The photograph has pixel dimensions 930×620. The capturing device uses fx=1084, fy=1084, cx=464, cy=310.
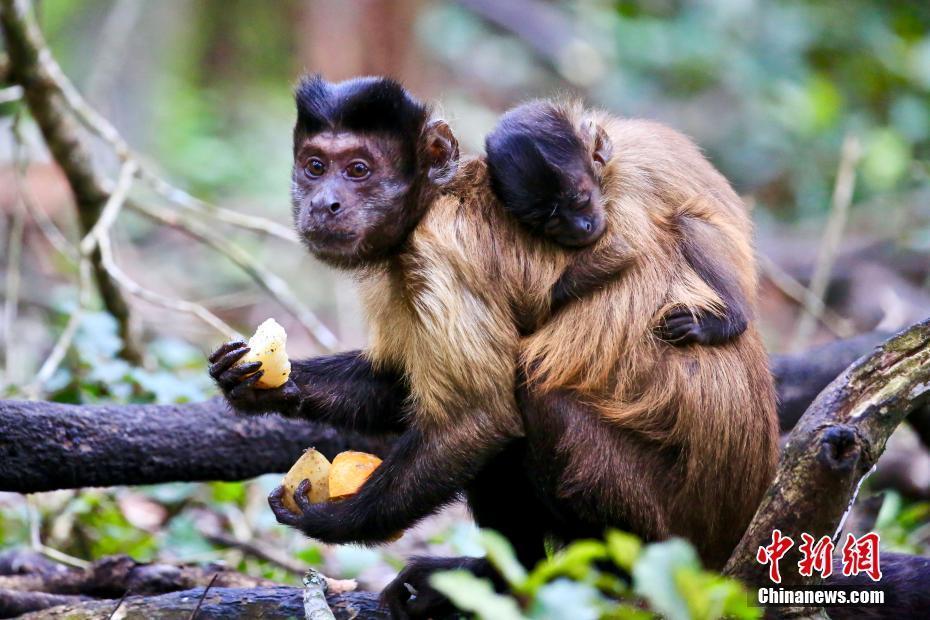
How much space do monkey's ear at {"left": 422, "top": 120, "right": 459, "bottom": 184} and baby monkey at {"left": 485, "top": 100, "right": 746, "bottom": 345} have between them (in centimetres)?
18

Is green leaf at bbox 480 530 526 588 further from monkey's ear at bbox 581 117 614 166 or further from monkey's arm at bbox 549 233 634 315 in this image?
monkey's ear at bbox 581 117 614 166

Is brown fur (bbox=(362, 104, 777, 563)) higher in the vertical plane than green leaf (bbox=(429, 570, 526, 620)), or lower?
higher

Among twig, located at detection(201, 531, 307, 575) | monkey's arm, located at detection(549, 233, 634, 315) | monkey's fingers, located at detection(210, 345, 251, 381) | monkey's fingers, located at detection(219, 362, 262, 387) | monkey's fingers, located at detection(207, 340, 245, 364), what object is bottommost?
twig, located at detection(201, 531, 307, 575)

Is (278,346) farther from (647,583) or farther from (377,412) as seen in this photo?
(647,583)

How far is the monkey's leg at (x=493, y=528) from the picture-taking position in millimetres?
4699

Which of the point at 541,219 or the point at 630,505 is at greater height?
the point at 541,219

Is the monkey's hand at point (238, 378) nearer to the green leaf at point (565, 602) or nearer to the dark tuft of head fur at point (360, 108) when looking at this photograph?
the dark tuft of head fur at point (360, 108)

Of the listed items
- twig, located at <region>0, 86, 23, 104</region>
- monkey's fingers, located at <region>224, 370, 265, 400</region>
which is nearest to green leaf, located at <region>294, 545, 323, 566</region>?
monkey's fingers, located at <region>224, 370, 265, 400</region>

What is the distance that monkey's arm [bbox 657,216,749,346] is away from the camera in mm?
4469

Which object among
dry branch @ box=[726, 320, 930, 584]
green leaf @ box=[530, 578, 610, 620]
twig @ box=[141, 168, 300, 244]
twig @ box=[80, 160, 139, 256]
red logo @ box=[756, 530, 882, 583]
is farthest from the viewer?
twig @ box=[141, 168, 300, 244]

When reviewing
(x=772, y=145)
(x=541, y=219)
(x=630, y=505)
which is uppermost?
(x=772, y=145)

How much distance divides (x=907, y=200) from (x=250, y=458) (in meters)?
8.88

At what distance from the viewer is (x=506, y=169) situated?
4.74 m

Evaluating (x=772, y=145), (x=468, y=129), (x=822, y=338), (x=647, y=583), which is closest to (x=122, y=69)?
(x=468, y=129)
